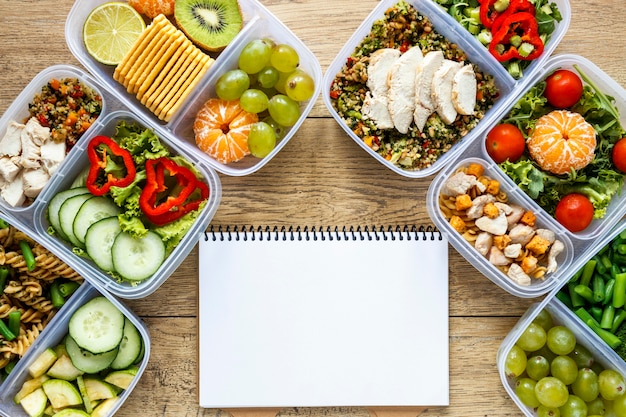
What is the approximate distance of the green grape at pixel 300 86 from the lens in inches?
56.4

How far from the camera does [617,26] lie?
160 cm

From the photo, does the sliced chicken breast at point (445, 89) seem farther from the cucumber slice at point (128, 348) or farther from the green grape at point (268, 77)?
the cucumber slice at point (128, 348)

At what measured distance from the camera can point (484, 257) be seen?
1.50 metres

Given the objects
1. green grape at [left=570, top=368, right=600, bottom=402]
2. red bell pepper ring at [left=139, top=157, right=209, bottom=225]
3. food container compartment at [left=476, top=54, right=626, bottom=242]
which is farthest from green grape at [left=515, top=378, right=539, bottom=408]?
red bell pepper ring at [left=139, top=157, right=209, bottom=225]

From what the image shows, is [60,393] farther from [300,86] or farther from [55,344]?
[300,86]

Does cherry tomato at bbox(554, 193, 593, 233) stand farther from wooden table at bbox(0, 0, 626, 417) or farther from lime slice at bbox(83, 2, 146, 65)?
lime slice at bbox(83, 2, 146, 65)

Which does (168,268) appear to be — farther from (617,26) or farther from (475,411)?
(617,26)

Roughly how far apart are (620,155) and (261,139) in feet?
2.87

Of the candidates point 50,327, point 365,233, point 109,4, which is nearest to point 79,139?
point 109,4

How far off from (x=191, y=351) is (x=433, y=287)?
0.64 metres

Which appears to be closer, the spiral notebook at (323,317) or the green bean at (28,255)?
the green bean at (28,255)

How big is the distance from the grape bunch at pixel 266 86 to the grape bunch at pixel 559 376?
0.79m

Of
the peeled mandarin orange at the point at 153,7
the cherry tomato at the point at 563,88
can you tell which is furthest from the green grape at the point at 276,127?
the cherry tomato at the point at 563,88

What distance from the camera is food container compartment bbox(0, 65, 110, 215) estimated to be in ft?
4.76
